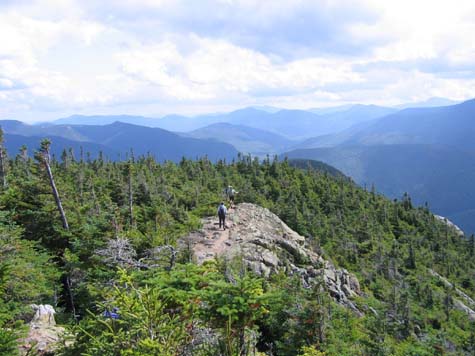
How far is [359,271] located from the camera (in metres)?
40.4

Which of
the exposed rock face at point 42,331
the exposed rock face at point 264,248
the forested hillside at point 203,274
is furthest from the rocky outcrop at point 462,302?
the exposed rock face at point 42,331

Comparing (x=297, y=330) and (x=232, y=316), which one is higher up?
(x=232, y=316)

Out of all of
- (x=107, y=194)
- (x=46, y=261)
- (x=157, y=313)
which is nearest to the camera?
(x=157, y=313)

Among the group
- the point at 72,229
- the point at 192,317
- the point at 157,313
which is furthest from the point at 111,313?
the point at 72,229

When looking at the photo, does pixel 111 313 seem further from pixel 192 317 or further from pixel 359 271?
pixel 359 271

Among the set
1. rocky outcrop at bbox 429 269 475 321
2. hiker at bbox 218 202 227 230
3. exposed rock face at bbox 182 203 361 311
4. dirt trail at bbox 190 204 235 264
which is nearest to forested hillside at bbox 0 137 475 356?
rocky outcrop at bbox 429 269 475 321

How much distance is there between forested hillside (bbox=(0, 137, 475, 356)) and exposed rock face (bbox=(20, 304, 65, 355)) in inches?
23.7

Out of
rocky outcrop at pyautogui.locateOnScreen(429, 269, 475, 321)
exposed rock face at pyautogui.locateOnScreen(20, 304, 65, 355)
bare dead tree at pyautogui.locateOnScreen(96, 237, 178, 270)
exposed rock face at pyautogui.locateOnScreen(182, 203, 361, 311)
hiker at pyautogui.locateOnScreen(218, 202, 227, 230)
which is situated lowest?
rocky outcrop at pyautogui.locateOnScreen(429, 269, 475, 321)

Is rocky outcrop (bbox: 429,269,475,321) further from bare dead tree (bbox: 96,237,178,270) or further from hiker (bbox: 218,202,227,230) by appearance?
bare dead tree (bbox: 96,237,178,270)

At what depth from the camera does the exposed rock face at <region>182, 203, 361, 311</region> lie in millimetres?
23078

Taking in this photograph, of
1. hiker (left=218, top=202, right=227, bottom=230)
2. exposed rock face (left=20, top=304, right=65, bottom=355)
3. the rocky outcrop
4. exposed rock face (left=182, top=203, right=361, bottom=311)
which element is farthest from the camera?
the rocky outcrop

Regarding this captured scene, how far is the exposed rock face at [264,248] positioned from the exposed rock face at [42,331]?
28.7ft

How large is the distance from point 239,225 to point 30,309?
16.4 meters

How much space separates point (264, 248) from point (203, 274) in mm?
14401
